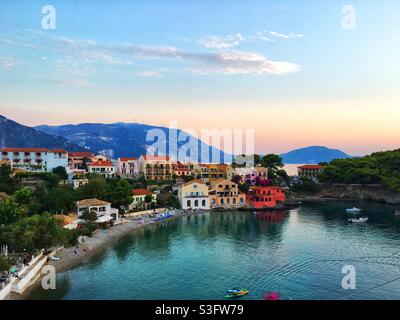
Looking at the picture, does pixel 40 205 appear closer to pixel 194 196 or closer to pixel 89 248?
pixel 89 248

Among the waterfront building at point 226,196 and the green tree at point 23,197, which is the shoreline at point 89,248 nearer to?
the green tree at point 23,197

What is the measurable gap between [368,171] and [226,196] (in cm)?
1820

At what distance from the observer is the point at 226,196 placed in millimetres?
33906

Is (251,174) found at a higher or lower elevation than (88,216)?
higher

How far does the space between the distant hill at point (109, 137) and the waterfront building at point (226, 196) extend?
8129cm

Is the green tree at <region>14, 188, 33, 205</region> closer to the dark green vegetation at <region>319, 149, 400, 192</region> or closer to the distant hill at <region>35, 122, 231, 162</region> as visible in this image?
the dark green vegetation at <region>319, 149, 400, 192</region>

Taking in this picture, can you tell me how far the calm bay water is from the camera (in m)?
13.2

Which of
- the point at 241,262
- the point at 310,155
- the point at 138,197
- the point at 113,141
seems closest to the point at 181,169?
the point at 138,197

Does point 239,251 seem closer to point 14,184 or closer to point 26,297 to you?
point 26,297

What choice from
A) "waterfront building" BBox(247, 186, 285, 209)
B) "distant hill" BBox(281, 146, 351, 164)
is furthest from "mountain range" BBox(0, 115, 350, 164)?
"waterfront building" BBox(247, 186, 285, 209)

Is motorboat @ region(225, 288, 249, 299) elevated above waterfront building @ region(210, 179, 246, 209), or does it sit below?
below

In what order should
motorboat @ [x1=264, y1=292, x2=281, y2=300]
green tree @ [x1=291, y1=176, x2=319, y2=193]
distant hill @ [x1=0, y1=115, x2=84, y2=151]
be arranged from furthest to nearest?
distant hill @ [x1=0, y1=115, x2=84, y2=151] → green tree @ [x1=291, y1=176, x2=319, y2=193] → motorboat @ [x1=264, y1=292, x2=281, y2=300]

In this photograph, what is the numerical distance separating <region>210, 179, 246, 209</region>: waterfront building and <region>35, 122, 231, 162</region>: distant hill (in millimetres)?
81288
